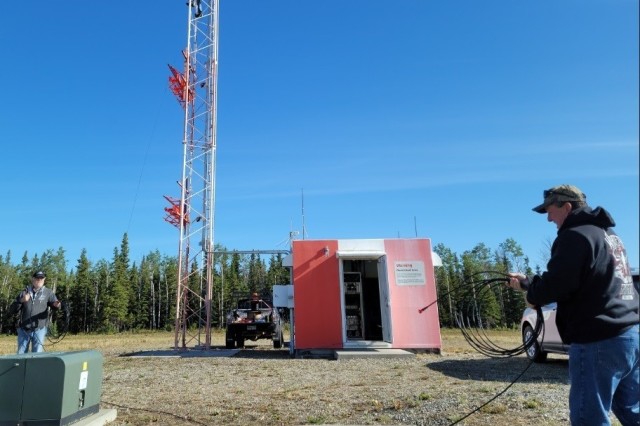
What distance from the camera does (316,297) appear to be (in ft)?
40.6

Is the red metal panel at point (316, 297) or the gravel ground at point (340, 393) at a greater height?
the red metal panel at point (316, 297)

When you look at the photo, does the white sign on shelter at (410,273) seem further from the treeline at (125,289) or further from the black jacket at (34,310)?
the treeline at (125,289)

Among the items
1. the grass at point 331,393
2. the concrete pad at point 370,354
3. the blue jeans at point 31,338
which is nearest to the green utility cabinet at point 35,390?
the grass at point 331,393

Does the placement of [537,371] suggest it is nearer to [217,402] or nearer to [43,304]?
[217,402]

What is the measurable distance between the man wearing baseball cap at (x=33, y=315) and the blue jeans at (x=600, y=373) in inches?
281

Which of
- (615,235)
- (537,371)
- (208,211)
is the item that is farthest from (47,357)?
(208,211)

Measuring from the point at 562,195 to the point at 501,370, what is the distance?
22.1 feet

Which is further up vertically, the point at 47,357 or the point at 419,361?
the point at 47,357

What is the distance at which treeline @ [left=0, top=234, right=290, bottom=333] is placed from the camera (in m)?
56.6

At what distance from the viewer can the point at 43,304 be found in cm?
705

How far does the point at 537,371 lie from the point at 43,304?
28.3ft

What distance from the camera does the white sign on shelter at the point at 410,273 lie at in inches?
496

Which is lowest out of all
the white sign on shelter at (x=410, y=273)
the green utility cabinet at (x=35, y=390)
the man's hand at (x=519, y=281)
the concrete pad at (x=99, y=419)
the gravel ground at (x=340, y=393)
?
the gravel ground at (x=340, y=393)

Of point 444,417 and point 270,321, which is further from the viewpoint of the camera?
point 270,321
